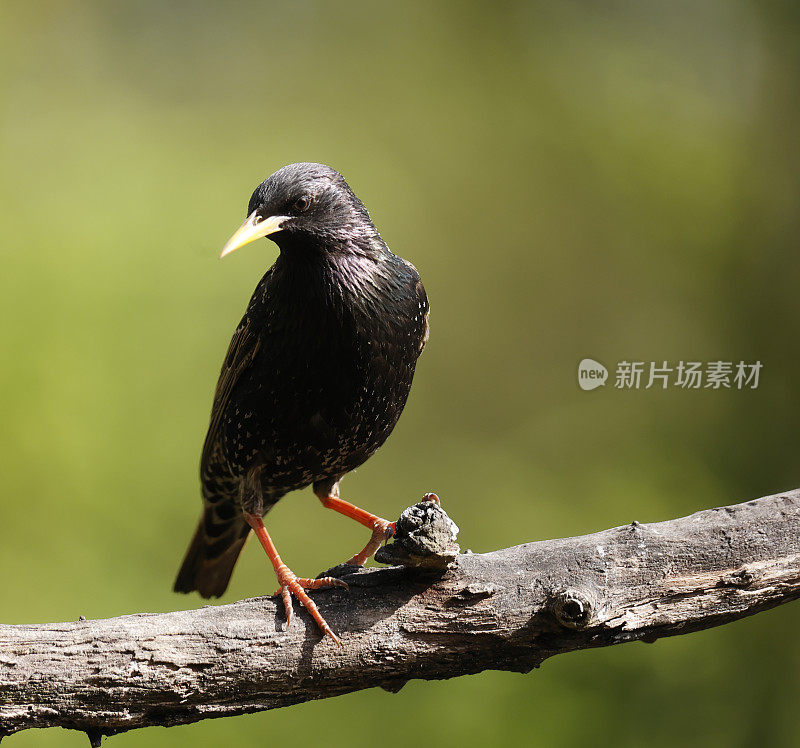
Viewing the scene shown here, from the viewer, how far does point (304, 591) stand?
2.41 m

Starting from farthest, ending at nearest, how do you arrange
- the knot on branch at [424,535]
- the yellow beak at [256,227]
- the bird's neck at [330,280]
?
the bird's neck at [330,280] < the yellow beak at [256,227] < the knot on branch at [424,535]

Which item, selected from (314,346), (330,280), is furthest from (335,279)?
(314,346)

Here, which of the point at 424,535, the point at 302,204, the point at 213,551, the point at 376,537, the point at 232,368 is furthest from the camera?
the point at 213,551

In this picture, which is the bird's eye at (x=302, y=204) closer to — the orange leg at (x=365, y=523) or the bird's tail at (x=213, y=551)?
the orange leg at (x=365, y=523)

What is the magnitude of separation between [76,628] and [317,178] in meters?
1.40

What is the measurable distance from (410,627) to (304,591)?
330mm

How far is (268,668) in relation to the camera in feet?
7.44

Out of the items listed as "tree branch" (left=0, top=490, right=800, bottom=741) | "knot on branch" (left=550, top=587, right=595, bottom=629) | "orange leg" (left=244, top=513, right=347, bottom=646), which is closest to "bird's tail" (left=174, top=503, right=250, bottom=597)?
"orange leg" (left=244, top=513, right=347, bottom=646)

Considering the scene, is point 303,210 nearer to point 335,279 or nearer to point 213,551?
point 335,279

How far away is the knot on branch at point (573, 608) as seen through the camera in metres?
2.17

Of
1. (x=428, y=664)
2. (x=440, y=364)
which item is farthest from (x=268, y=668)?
(x=440, y=364)

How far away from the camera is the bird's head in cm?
235

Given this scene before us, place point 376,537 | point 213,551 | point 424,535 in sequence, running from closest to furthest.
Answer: point 424,535, point 376,537, point 213,551

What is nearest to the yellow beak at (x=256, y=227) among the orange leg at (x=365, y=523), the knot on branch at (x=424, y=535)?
the knot on branch at (x=424, y=535)
